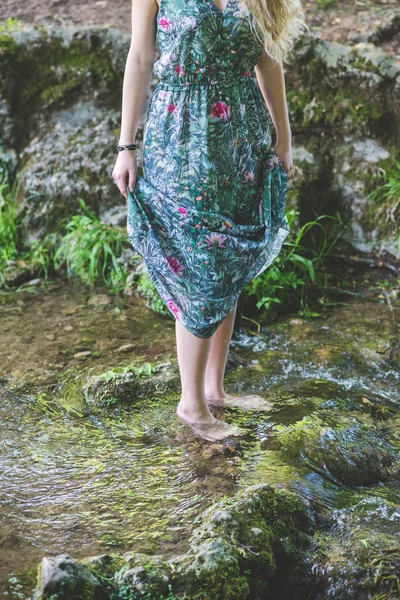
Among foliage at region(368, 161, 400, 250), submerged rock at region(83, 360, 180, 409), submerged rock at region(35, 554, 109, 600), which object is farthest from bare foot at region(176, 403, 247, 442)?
foliage at region(368, 161, 400, 250)

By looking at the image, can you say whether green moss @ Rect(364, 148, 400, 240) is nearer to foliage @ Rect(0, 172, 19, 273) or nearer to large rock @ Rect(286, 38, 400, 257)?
large rock @ Rect(286, 38, 400, 257)

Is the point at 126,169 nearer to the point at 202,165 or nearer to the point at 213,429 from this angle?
the point at 202,165

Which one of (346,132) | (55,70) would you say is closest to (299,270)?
(346,132)

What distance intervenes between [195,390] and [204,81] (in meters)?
1.30

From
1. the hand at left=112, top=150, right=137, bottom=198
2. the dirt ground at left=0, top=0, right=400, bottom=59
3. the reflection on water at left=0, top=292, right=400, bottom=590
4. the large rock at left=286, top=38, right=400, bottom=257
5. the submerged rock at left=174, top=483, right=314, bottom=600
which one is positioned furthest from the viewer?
the dirt ground at left=0, top=0, right=400, bottom=59

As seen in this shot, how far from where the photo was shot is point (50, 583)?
6.17ft

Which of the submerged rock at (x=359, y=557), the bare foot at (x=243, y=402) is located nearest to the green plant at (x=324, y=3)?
the bare foot at (x=243, y=402)

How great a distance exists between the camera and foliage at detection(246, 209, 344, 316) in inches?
167

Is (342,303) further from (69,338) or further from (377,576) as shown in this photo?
(377,576)

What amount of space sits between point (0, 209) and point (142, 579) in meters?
3.81

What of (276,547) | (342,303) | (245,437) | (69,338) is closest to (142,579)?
(276,547)

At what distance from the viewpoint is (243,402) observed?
323 cm

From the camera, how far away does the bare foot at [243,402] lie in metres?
3.20

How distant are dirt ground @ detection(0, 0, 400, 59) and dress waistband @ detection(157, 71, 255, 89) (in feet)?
10.4
